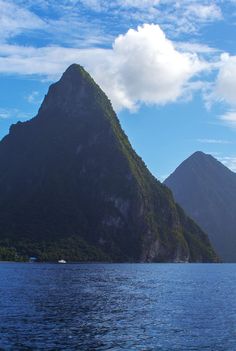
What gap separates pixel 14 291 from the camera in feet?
319

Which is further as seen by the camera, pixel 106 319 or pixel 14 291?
pixel 14 291

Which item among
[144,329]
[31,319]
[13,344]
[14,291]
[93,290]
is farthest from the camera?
[93,290]

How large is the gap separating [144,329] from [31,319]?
42.7ft

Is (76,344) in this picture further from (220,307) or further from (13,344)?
(220,307)

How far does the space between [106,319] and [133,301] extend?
75.4ft

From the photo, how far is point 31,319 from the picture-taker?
63406 mm

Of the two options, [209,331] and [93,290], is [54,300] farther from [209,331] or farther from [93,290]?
[209,331]

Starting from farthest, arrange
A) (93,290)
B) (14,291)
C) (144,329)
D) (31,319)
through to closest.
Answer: (93,290) → (14,291) → (31,319) → (144,329)

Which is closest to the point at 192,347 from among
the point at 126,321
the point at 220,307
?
the point at 126,321

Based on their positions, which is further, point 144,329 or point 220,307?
point 220,307

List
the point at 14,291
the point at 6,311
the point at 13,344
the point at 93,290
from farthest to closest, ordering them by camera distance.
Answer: the point at 93,290 < the point at 14,291 < the point at 6,311 < the point at 13,344

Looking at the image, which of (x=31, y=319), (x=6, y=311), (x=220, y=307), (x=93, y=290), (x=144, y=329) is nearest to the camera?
(x=144, y=329)

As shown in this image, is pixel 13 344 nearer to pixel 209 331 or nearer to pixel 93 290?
pixel 209 331

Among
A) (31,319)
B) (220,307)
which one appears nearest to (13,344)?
(31,319)
